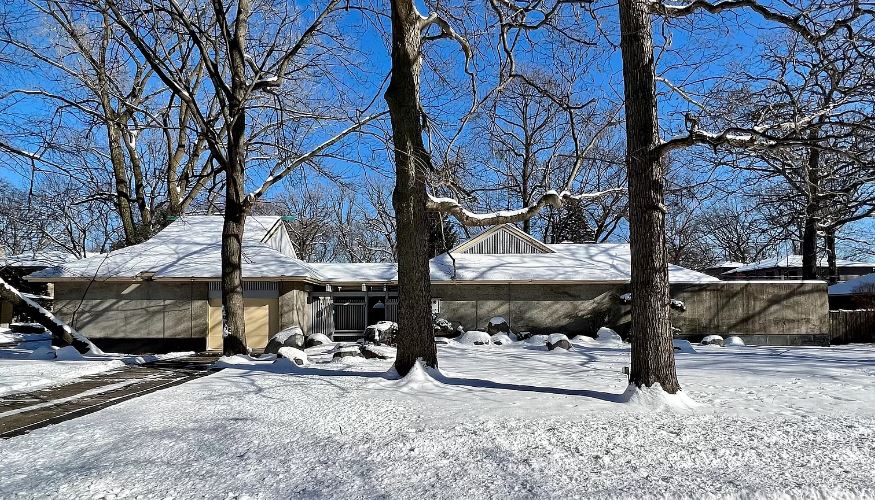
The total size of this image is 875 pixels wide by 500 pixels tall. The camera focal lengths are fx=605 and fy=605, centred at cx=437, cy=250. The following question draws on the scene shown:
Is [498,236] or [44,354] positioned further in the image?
[498,236]

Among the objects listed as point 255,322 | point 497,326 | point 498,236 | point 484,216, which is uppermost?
point 498,236

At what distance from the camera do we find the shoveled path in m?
7.84

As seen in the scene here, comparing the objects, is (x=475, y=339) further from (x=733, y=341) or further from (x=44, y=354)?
(x=44, y=354)

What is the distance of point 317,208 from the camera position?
50281mm

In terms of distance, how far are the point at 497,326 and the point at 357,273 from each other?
665 cm

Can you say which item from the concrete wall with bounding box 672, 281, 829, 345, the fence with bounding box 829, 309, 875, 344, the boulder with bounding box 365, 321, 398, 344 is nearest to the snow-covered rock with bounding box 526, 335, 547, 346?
the boulder with bounding box 365, 321, 398, 344

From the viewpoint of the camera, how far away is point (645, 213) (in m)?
8.38

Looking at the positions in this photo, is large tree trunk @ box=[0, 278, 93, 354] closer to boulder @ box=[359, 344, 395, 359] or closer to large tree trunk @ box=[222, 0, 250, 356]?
large tree trunk @ box=[222, 0, 250, 356]

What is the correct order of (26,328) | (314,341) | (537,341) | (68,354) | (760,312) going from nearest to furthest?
(68,354)
(537,341)
(314,341)
(760,312)
(26,328)

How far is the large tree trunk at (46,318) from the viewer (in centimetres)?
1570

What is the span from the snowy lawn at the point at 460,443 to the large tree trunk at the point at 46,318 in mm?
8933

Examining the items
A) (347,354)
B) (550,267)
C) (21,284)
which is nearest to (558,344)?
(347,354)

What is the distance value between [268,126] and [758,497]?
16105 millimetres

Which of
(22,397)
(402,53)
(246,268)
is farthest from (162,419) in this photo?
(246,268)
